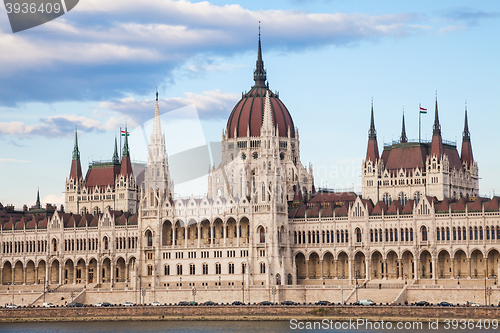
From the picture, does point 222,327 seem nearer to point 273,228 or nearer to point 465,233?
point 273,228

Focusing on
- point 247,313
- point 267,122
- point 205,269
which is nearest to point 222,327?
point 247,313

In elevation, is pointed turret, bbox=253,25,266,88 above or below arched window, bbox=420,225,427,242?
above

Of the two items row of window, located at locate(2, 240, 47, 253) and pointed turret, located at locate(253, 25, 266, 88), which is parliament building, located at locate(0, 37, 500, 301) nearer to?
row of window, located at locate(2, 240, 47, 253)

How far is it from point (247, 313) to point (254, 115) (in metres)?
55.2

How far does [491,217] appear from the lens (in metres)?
152

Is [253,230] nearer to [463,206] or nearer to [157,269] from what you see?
[157,269]

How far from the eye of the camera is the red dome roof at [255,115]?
187125 millimetres

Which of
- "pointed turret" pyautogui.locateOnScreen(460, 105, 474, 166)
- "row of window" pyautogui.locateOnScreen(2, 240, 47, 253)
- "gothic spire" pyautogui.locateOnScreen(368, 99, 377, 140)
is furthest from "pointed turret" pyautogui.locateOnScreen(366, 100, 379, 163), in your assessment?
"row of window" pyautogui.locateOnScreen(2, 240, 47, 253)

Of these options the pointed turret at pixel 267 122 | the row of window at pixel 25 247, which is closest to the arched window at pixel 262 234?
the pointed turret at pixel 267 122

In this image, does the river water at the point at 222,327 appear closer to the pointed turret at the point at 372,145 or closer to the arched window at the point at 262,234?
the arched window at the point at 262,234

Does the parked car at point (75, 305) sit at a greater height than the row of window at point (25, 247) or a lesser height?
lesser

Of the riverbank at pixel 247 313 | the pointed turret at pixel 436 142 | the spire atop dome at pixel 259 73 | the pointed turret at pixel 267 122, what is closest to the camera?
the riverbank at pixel 247 313

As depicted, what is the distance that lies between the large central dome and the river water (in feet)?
176

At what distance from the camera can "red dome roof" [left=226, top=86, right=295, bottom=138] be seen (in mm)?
187125
